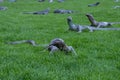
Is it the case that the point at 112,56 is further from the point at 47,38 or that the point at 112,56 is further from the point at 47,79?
the point at 47,38

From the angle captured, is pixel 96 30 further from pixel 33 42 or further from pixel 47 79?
pixel 47 79

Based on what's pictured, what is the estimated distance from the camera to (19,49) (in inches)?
462

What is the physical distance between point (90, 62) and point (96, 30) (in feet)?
25.1

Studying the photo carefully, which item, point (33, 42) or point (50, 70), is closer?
point (50, 70)

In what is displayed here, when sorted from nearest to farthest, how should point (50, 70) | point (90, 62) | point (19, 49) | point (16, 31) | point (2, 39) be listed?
point (50, 70), point (90, 62), point (19, 49), point (2, 39), point (16, 31)

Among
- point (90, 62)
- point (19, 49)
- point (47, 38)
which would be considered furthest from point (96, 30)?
point (90, 62)

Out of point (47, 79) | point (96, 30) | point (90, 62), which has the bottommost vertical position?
point (96, 30)

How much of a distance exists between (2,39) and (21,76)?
20.2 feet

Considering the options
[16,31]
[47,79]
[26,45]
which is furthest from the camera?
[16,31]

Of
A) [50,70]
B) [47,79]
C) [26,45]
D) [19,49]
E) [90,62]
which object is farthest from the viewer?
[26,45]

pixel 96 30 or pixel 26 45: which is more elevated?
pixel 26 45

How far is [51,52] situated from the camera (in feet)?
34.4

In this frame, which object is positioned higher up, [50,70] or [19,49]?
[50,70]

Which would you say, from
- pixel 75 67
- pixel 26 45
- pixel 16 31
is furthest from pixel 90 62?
pixel 16 31
